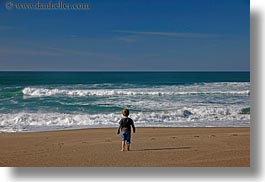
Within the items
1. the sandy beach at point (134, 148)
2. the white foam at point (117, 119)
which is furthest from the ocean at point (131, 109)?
the sandy beach at point (134, 148)

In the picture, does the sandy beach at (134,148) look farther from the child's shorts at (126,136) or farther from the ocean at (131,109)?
the ocean at (131,109)

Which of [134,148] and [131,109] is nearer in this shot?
[134,148]

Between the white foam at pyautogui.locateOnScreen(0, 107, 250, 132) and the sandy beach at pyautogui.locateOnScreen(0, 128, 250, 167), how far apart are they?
17.5 inches

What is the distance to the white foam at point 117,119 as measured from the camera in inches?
328

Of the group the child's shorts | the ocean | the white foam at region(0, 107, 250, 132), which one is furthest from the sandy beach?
the ocean

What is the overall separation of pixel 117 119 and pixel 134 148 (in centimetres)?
208

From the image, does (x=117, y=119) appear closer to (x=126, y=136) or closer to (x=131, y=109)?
(x=131, y=109)

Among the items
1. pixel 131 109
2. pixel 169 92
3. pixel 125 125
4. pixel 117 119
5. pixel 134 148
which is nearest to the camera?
pixel 125 125

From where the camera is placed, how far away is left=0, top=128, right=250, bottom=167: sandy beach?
19.9 ft

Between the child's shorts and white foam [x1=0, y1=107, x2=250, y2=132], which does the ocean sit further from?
the child's shorts

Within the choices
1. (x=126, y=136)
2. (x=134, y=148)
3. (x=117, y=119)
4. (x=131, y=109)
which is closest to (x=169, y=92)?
(x=131, y=109)

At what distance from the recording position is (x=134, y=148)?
22.0 ft

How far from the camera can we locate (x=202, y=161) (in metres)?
6.06

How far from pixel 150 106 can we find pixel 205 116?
1.39 meters
